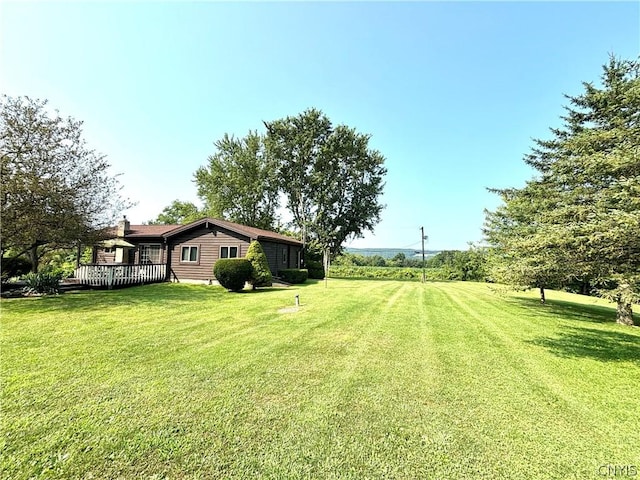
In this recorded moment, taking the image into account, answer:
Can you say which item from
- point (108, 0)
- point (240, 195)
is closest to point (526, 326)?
point (108, 0)

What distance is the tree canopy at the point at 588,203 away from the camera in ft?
15.8

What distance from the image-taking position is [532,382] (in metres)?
4.44

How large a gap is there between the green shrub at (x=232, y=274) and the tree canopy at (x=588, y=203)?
1049cm

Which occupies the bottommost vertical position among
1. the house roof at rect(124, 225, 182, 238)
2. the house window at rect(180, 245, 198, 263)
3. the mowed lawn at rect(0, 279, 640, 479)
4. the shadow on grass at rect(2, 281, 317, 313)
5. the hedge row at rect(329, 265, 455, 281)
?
the mowed lawn at rect(0, 279, 640, 479)

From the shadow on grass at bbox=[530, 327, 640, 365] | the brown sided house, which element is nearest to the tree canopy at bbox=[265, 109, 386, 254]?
the brown sided house

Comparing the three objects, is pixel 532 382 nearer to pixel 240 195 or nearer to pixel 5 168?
pixel 5 168

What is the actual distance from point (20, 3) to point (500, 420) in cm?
1326

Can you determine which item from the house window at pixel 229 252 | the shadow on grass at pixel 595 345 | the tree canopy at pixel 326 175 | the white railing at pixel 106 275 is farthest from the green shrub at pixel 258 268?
the tree canopy at pixel 326 175

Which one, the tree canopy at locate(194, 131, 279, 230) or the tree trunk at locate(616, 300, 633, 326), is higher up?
the tree canopy at locate(194, 131, 279, 230)

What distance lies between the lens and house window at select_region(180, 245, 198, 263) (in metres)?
17.8

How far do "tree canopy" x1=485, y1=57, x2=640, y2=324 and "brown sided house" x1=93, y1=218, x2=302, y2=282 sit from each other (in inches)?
512

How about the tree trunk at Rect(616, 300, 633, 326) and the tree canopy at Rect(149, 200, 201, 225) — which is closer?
the tree trunk at Rect(616, 300, 633, 326)

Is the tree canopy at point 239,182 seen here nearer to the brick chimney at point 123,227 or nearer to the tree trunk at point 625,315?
the brick chimney at point 123,227

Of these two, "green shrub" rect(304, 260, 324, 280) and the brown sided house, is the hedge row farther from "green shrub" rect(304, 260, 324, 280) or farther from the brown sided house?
the brown sided house
